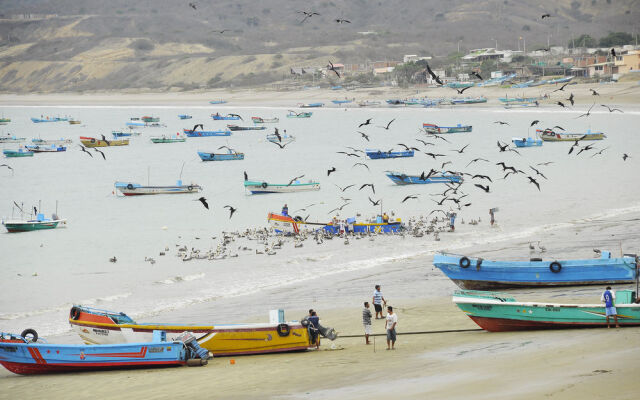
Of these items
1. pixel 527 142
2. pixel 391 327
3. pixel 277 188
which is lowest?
pixel 391 327

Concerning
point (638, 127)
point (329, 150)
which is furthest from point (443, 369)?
point (638, 127)

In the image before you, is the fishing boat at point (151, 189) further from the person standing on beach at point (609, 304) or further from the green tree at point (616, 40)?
the green tree at point (616, 40)

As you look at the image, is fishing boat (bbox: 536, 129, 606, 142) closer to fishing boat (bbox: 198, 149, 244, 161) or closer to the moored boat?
the moored boat

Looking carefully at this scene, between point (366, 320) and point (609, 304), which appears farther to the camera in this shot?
point (366, 320)

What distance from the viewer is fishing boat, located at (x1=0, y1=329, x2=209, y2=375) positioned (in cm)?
1762

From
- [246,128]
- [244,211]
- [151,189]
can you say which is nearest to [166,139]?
[246,128]

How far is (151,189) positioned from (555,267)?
34922mm

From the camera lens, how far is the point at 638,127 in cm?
8219

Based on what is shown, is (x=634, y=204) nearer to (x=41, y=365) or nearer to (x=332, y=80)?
(x=41, y=365)

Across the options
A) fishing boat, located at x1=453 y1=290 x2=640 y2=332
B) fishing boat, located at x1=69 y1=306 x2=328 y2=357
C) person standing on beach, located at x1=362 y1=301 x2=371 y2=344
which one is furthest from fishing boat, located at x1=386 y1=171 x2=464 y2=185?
fishing boat, located at x1=69 y1=306 x2=328 y2=357

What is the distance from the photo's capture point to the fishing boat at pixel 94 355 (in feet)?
57.8

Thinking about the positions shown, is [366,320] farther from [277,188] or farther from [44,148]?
[44,148]

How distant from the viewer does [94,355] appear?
1781 centimetres

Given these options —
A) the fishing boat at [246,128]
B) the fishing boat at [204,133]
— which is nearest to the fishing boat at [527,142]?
the fishing boat at [204,133]
